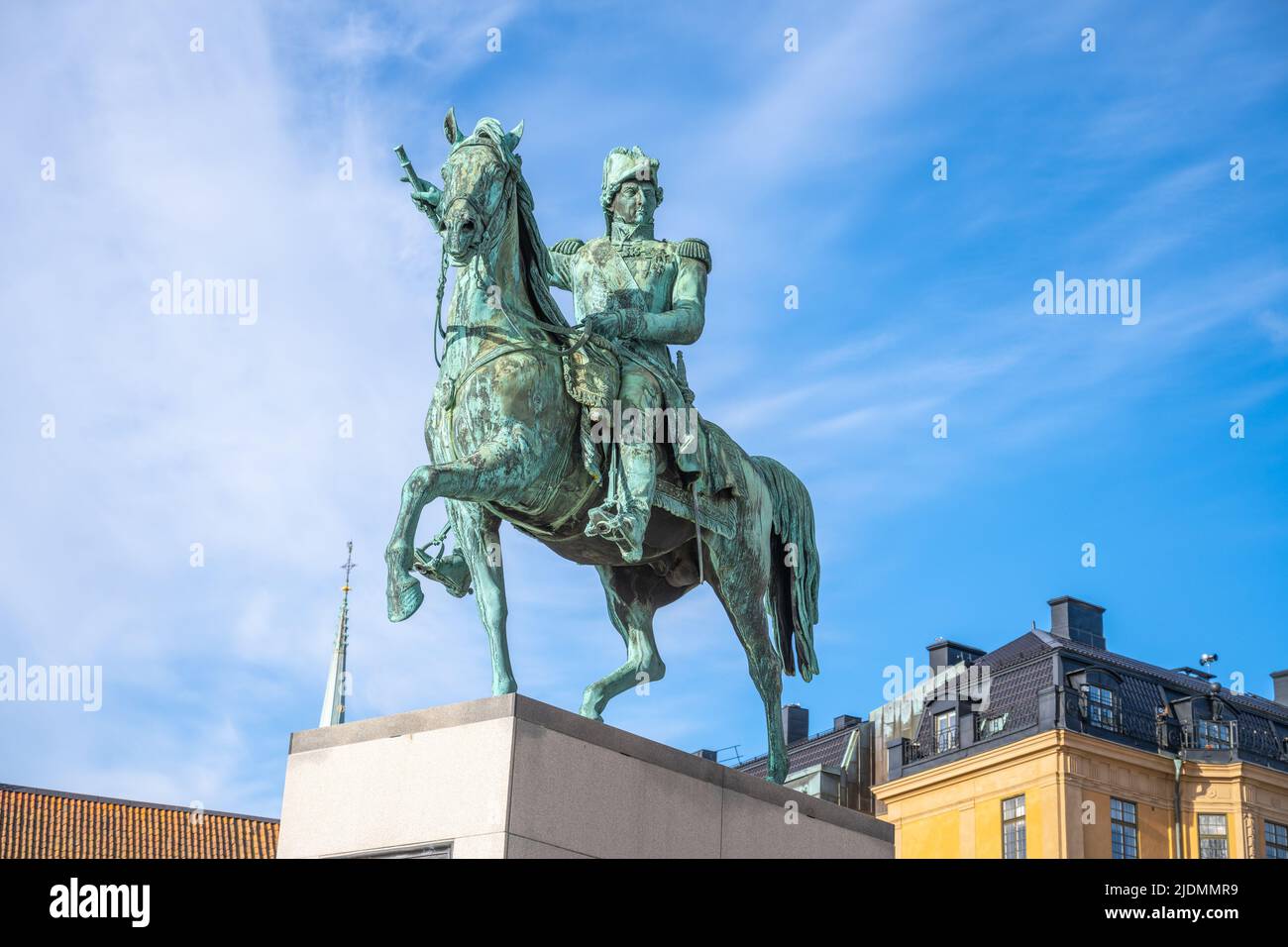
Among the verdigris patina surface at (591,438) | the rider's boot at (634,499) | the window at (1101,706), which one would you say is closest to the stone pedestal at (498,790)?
the verdigris patina surface at (591,438)

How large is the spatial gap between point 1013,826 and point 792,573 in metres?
37.3

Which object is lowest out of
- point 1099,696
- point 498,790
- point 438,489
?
point 498,790

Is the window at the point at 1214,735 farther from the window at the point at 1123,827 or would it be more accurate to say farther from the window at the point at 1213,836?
the window at the point at 1123,827

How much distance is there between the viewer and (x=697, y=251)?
14406 millimetres

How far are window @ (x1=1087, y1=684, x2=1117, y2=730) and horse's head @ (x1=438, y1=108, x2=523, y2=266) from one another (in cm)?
4129

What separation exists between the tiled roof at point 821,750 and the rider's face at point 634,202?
43291 millimetres

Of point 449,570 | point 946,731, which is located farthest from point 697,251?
point 946,731

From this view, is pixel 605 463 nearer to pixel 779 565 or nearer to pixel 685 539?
pixel 685 539

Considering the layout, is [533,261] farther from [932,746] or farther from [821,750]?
[821,750]

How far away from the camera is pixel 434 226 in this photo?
1279cm

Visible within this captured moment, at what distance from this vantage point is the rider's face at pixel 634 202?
14469 mm

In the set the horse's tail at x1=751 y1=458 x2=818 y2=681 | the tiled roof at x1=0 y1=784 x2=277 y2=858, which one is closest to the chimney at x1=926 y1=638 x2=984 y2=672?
the tiled roof at x1=0 y1=784 x2=277 y2=858
